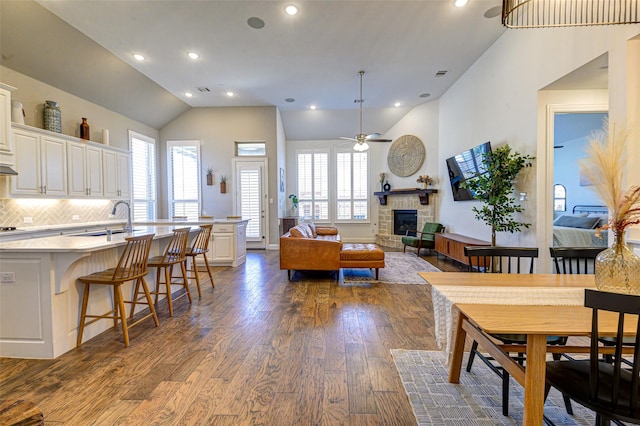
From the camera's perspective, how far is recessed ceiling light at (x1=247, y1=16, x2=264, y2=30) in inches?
150

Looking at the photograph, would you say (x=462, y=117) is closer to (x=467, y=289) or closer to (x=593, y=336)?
(x=467, y=289)

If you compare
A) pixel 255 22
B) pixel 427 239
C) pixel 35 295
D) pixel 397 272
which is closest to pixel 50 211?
pixel 35 295

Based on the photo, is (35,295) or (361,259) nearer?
(35,295)

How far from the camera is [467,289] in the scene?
1.59 metres

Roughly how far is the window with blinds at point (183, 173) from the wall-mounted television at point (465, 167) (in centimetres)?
615

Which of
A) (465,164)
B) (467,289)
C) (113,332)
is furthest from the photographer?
(465,164)

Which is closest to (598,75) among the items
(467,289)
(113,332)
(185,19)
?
(467,289)

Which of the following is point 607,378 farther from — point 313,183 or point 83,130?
point 313,183

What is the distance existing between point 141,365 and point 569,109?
5376 millimetres

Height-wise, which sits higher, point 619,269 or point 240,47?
point 240,47

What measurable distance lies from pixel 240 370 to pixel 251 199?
18.4 feet

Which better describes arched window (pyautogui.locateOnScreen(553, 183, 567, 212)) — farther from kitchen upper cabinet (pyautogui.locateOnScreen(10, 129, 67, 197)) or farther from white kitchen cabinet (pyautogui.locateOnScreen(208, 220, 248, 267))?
kitchen upper cabinet (pyautogui.locateOnScreen(10, 129, 67, 197))

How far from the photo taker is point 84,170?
4945 millimetres

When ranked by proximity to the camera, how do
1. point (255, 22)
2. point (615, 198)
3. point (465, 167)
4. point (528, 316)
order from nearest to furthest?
point (528, 316), point (615, 198), point (255, 22), point (465, 167)
